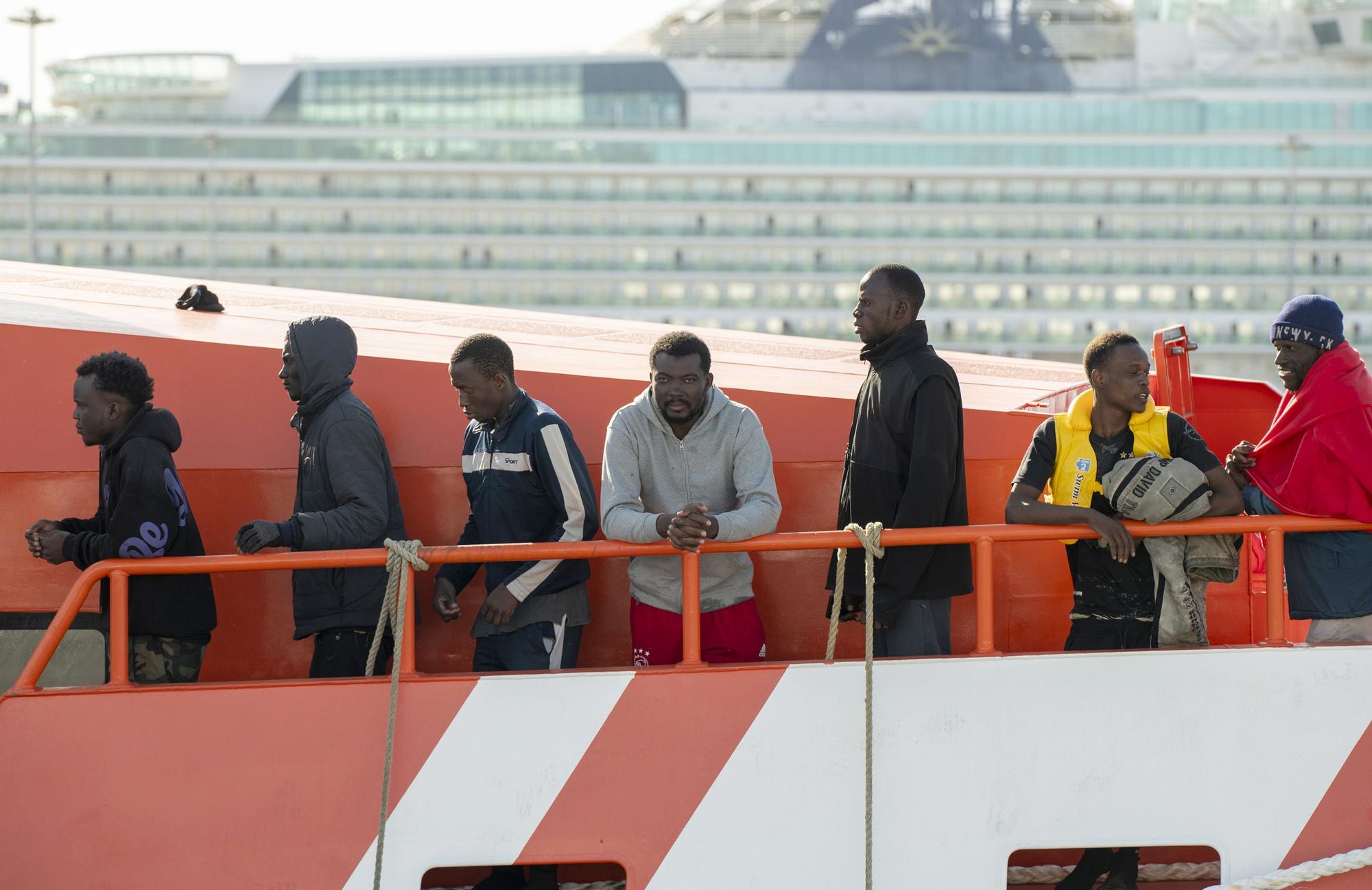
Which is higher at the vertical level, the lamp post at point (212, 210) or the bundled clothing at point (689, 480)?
the lamp post at point (212, 210)

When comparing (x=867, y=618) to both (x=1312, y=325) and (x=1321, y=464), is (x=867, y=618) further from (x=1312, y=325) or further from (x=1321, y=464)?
(x=1312, y=325)

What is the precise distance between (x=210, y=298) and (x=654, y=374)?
2441mm

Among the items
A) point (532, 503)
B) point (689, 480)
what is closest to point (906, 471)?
point (689, 480)

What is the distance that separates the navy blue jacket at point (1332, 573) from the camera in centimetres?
405

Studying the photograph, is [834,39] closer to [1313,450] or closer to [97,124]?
[97,124]

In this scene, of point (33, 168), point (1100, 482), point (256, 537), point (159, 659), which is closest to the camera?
point (256, 537)

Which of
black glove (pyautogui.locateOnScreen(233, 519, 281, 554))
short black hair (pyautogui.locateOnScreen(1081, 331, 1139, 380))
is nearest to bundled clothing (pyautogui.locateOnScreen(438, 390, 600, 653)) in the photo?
black glove (pyautogui.locateOnScreen(233, 519, 281, 554))

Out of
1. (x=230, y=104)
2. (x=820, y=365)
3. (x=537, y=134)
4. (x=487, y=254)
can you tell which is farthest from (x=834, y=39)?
(x=820, y=365)

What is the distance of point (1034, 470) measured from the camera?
4.05m

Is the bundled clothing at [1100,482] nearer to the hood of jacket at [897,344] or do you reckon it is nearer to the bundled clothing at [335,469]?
the hood of jacket at [897,344]

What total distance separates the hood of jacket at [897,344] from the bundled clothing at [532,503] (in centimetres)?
93

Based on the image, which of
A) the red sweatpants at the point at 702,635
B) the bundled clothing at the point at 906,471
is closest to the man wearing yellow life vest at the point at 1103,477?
the bundled clothing at the point at 906,471

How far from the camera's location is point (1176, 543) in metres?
4.01

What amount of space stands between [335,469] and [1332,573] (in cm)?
298
